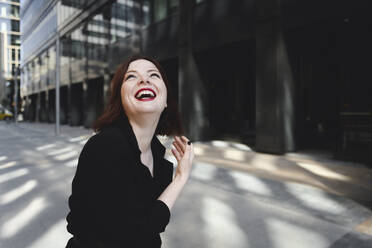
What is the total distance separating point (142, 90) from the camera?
1410 millimetres

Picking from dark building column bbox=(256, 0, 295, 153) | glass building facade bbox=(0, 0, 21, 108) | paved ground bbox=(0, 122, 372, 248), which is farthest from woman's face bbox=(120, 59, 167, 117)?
glass building facade bbox=(0, 0, 21, 108)

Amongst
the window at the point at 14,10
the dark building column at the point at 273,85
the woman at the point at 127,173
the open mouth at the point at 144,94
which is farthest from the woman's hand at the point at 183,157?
the window at the point at 14,10

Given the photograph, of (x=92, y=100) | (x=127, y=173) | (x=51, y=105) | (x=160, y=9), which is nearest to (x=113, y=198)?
(x=127, y=173)

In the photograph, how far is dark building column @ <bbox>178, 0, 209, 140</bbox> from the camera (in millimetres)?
14023

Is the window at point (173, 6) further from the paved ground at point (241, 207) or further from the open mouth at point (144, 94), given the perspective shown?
the open mouth at point (144, 94)

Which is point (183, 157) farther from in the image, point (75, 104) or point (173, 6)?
point (75, 104)

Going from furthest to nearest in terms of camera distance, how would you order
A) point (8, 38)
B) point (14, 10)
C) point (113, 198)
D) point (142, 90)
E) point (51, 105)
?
1. point (8, 38)
2. point (14, 10)
3. point (51, 105)
4. point (142, 90)
5. point (113, 198)

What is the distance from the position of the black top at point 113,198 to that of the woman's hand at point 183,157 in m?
0.21

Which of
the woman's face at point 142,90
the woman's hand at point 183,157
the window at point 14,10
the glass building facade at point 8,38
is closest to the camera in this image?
the woman's face at point 142,90

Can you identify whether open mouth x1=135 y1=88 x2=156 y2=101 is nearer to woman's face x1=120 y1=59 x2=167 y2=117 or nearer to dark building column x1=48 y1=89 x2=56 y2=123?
woman's face x1=120 y1=59 x2=167 y2=117

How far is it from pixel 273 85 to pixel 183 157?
9029 mm

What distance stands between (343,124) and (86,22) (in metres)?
24.3

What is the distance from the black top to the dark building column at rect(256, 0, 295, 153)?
29.9 feet

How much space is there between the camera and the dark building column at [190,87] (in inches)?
552
